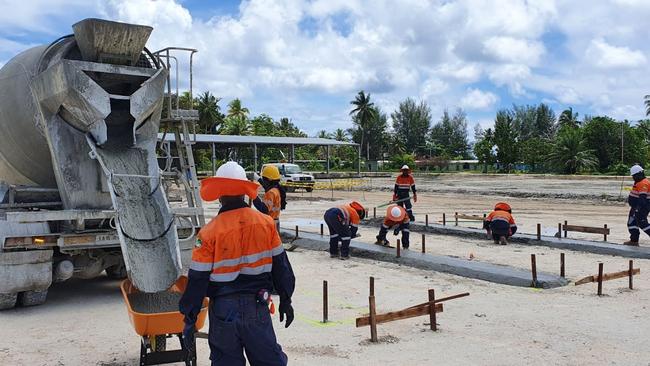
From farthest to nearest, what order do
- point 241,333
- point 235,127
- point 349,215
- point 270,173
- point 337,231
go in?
point 235,127 → point 337,231 → point 349,215 → point 270,173 → point 241,333

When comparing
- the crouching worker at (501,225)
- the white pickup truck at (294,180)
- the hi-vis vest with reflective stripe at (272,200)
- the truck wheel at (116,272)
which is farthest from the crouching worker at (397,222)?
the white pickup truck at (294,180)

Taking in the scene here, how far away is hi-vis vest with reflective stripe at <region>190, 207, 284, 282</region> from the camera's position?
12.4 feet

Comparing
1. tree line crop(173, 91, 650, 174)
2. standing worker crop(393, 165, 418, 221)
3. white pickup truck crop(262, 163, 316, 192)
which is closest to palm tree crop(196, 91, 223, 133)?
tree line crop(173, 91, 650, 174)

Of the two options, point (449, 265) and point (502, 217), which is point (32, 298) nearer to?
point (449, 265)

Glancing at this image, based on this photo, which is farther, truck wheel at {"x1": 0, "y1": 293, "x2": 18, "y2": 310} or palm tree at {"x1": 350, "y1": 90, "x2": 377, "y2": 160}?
palm tree at {"x1": 350, "y1": 90, "x2": 377, "y2": 160}

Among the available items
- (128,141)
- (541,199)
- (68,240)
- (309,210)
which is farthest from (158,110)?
(541,199)

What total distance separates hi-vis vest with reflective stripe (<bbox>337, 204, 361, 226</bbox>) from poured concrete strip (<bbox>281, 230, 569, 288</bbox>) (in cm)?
78

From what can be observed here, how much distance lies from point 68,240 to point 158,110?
204cm

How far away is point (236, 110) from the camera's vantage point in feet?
244

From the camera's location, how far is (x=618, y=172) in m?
45.6

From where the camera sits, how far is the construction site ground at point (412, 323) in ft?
18.8

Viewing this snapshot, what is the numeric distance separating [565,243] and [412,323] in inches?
275

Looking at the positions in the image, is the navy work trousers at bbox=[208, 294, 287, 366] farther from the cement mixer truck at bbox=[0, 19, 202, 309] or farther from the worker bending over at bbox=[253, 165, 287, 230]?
the worker bending over at bbox=[253, 165, 287, 230]

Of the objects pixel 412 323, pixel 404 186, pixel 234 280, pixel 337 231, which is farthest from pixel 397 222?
pixel 234 280
